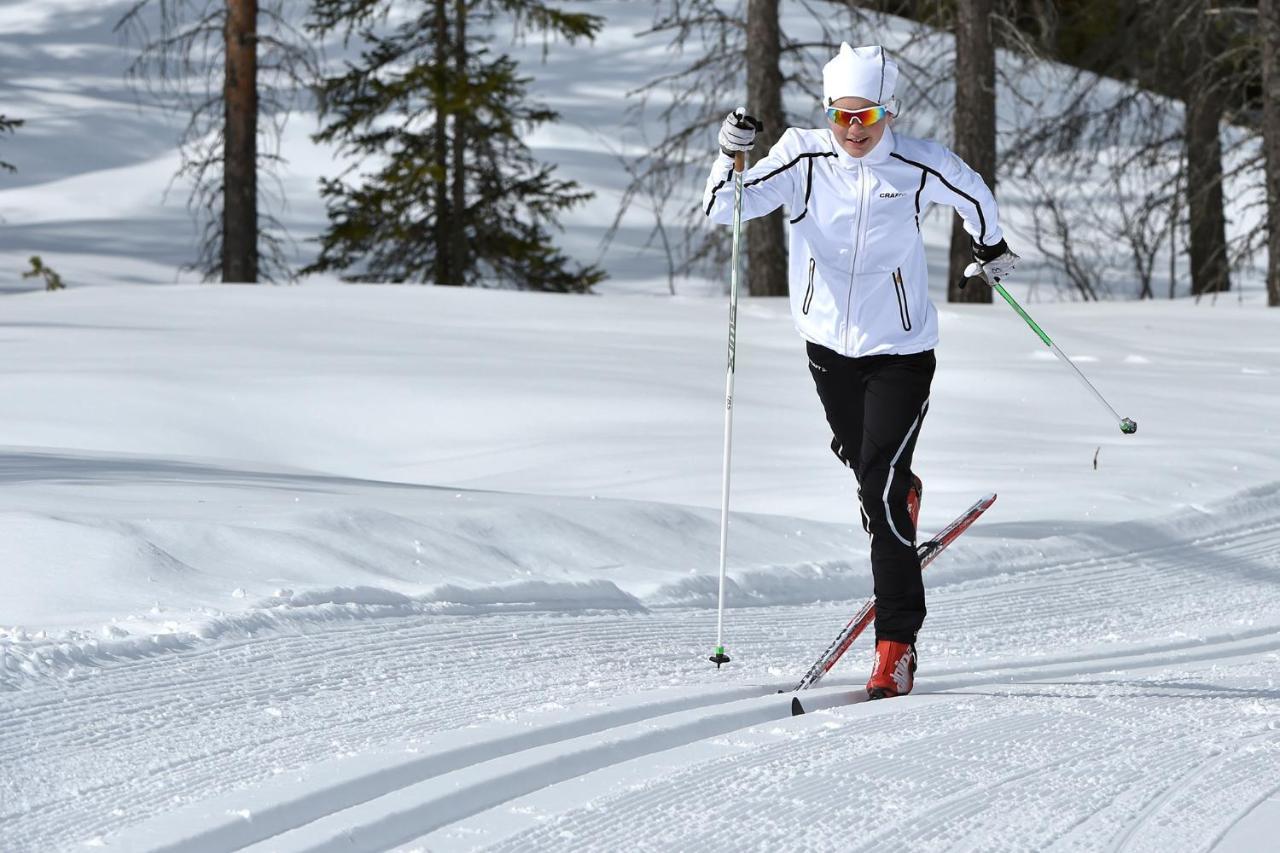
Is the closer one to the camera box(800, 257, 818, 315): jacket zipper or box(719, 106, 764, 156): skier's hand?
box(719, 106, 764, 156): skier's hand

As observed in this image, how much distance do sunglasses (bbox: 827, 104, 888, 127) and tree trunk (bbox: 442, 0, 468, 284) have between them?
54.8 feet

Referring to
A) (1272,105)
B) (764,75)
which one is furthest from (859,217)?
(1272,105)

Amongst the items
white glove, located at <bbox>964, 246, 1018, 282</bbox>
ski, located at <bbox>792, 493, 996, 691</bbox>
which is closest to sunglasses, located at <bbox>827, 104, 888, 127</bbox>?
A: white glove, located at <bbox>964, 246, 1018, 282</bbox>

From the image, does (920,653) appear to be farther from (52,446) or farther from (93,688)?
(52,446)

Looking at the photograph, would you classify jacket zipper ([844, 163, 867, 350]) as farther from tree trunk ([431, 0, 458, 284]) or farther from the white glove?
tree trunk ([431, 0, 458, 284])

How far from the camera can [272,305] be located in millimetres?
13203

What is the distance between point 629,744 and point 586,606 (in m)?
1.47

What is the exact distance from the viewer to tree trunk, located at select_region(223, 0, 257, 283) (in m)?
17.3

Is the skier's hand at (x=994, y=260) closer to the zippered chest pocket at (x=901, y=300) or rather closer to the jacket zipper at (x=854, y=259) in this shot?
the zippered chest pocket at (x=901, y=300)

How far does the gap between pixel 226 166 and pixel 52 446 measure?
10597mm

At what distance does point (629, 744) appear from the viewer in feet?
12.3

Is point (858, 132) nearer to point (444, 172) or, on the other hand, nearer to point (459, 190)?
point (444, 172)

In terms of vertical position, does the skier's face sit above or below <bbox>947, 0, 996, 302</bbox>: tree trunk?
A: below

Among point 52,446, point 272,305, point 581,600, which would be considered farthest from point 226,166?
point 581,600
